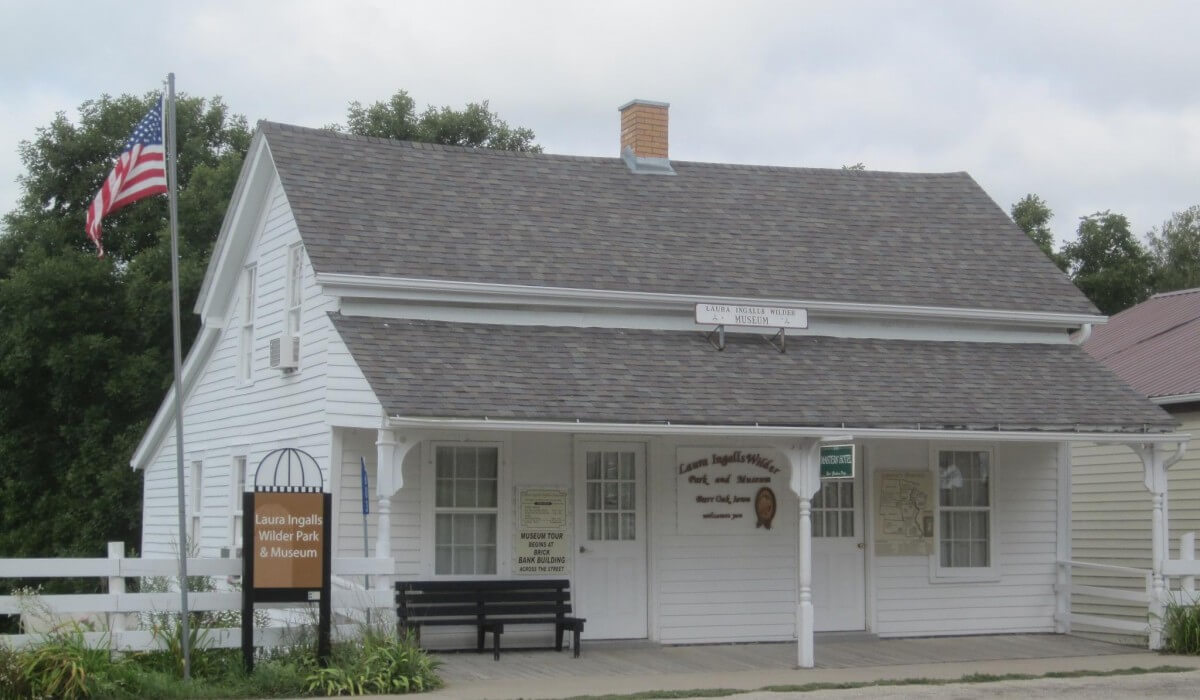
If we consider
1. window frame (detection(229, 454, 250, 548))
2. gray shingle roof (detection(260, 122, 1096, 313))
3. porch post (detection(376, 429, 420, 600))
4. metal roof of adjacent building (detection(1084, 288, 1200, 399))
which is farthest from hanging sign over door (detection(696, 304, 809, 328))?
metal roof of adjacent building (detection(1084, 288, 1200, 399))

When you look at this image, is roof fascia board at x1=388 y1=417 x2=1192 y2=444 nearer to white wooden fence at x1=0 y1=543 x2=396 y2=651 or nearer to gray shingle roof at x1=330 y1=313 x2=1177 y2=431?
gray shingle roof at x1=330 y1=313 x2=1177 y2=431

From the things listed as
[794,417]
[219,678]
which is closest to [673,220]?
[794,417]

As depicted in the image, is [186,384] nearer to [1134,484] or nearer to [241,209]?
[241,209]

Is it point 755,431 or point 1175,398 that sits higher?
point 1175,398

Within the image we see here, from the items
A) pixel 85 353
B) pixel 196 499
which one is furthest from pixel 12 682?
pixel 85 353

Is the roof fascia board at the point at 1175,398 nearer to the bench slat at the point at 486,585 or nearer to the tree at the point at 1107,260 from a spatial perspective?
the bench slat at the point at 486,585

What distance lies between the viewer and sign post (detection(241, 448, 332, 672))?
12.7 m

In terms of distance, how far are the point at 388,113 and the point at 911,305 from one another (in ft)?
69.6

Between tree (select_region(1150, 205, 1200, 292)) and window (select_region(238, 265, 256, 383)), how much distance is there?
30840 millimetres

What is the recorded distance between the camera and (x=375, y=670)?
1273 centimetres

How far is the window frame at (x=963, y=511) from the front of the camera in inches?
704

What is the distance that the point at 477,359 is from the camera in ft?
51.0

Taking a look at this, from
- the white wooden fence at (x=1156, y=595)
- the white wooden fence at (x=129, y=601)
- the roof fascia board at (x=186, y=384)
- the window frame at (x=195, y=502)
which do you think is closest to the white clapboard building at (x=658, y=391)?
the window frame at (x=195, y=502)

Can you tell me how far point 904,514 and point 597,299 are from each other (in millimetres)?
4608
